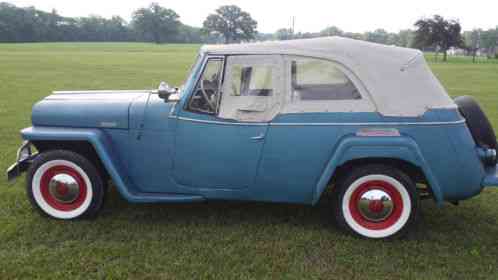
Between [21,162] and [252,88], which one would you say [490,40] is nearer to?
[252,88]

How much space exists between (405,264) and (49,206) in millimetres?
3243

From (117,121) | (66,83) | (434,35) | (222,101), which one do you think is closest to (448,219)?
(222,101)

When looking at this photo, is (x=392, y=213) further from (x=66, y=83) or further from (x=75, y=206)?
(x=66, y=83)

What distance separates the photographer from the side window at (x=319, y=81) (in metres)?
3.71

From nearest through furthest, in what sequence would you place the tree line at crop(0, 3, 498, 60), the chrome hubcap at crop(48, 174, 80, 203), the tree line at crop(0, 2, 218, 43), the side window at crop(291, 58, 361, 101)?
the side window at crop(291, 58, 361, 101) < the chrome hubcap at crop(48, 174, 80, 203) < the tree line at crop(0, 3, 498, 60) < the tree line at crop(0, 2, 218, 43)

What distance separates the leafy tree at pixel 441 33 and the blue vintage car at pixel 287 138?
2271 inches

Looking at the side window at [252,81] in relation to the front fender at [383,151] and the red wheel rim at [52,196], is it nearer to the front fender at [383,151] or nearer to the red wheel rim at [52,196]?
the front fender at [383,151]

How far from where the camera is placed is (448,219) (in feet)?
14.1

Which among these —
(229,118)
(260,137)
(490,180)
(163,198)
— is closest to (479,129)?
(490,180)

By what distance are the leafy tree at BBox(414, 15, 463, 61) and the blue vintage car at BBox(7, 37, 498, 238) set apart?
57.7m

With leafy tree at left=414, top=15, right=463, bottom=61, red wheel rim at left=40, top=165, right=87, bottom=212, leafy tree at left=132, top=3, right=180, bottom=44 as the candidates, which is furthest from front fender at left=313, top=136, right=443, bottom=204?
leafy tree at left=132, top=3, right=180, bottom=44

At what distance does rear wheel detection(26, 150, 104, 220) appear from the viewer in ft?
13.1

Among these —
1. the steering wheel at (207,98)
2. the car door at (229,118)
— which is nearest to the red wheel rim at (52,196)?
the car door at (229,118)

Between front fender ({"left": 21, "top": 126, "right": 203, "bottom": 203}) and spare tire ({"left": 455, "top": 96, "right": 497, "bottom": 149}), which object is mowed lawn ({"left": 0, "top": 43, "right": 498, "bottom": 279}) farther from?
spare tire ({"left": 455, "top": 96, "right": 497, "bottom": 149})
